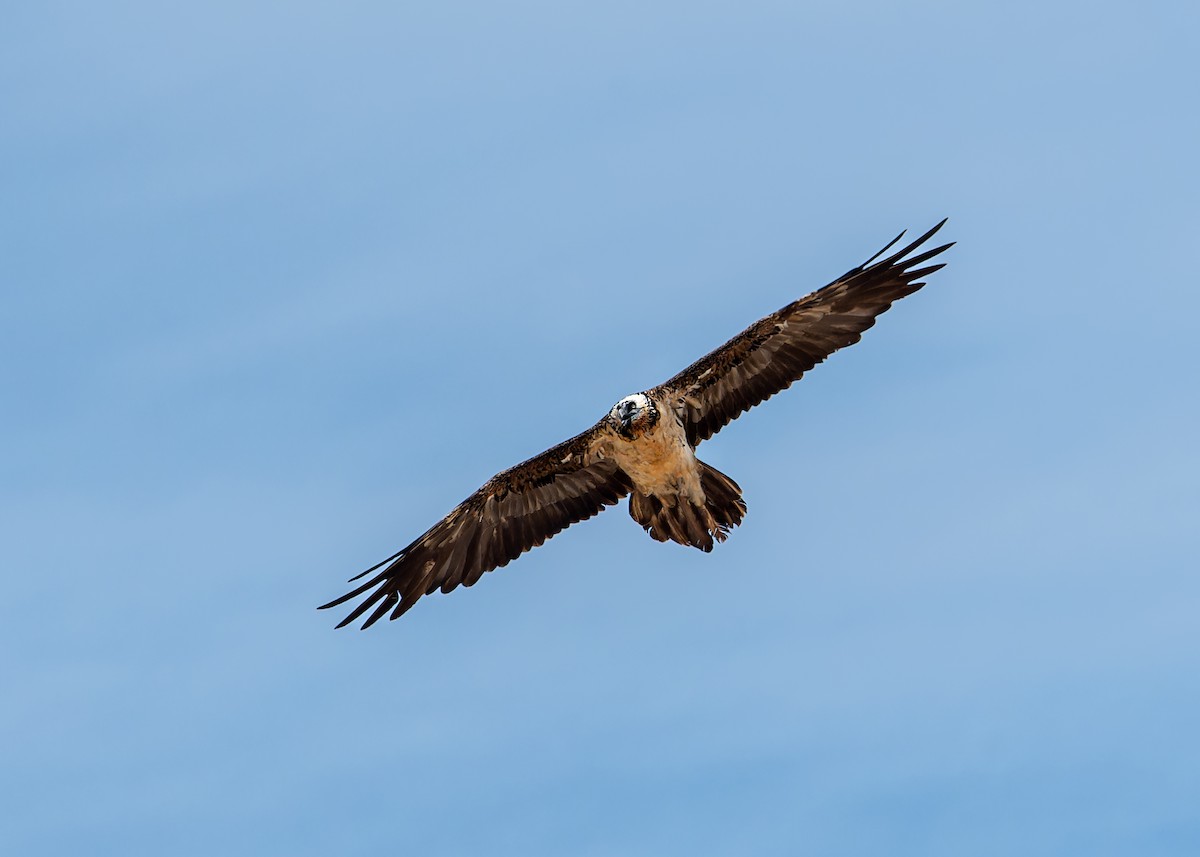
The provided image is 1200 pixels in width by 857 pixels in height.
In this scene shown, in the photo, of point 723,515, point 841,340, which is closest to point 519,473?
point 723,515

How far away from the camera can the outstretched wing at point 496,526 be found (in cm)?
2606

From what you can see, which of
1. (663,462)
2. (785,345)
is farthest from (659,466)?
(785,345)

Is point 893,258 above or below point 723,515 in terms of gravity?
above

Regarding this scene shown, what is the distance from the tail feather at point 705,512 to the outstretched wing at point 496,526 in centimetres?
81

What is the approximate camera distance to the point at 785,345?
25.0 meters

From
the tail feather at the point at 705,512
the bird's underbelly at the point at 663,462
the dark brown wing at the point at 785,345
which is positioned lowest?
the tail feather at the point at 705,512

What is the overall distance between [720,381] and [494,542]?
3.74 metres

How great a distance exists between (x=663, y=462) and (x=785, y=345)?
2083 millimetres

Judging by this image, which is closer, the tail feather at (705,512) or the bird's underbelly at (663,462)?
the bird's underbelly at (663,462)

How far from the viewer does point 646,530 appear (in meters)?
25.7

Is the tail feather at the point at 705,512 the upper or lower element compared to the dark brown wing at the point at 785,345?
lower

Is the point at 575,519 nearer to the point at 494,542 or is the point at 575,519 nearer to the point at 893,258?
the point at 494,542

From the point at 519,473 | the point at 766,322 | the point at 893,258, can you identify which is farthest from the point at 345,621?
the point at 893,258

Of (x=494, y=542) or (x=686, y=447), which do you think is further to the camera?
(x=494, y=542)
